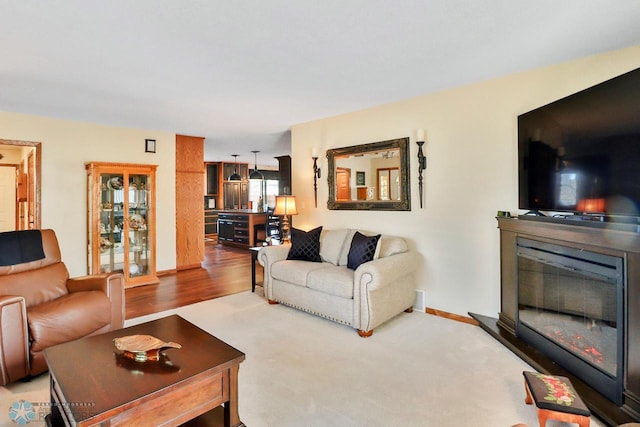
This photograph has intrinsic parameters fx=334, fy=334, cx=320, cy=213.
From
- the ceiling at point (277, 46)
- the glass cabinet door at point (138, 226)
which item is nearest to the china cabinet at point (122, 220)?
the glass cabinet door at point (138, 226)

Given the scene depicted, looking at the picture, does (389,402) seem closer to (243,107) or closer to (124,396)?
(124,396)

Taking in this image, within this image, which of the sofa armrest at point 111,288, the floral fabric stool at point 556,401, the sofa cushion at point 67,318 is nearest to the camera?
the floral fabric stool at point 556,401

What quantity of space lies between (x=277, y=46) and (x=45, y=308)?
2552 mm

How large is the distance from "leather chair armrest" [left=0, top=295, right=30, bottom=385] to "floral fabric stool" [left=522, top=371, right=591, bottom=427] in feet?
10.3

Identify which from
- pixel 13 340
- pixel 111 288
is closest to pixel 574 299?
pixel 111 288

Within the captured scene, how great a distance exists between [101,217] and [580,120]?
18.2 feet

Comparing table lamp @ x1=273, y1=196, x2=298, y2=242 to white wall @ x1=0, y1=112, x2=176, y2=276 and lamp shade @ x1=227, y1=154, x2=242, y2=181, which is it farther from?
lamp shade @ x1=227, y1=154, x2=242, y2=181

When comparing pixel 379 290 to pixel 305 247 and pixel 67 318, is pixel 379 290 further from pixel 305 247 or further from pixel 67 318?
pixel 67 318

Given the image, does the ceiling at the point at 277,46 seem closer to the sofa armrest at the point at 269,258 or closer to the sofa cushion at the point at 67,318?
the sofa armrest at the point at 269,258

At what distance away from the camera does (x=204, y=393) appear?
1.63 m

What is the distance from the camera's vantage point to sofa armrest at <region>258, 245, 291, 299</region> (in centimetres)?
398

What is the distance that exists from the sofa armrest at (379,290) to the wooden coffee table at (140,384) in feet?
4.98

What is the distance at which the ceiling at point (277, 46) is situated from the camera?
1.97 meters

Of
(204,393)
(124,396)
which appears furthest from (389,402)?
(124,396)
